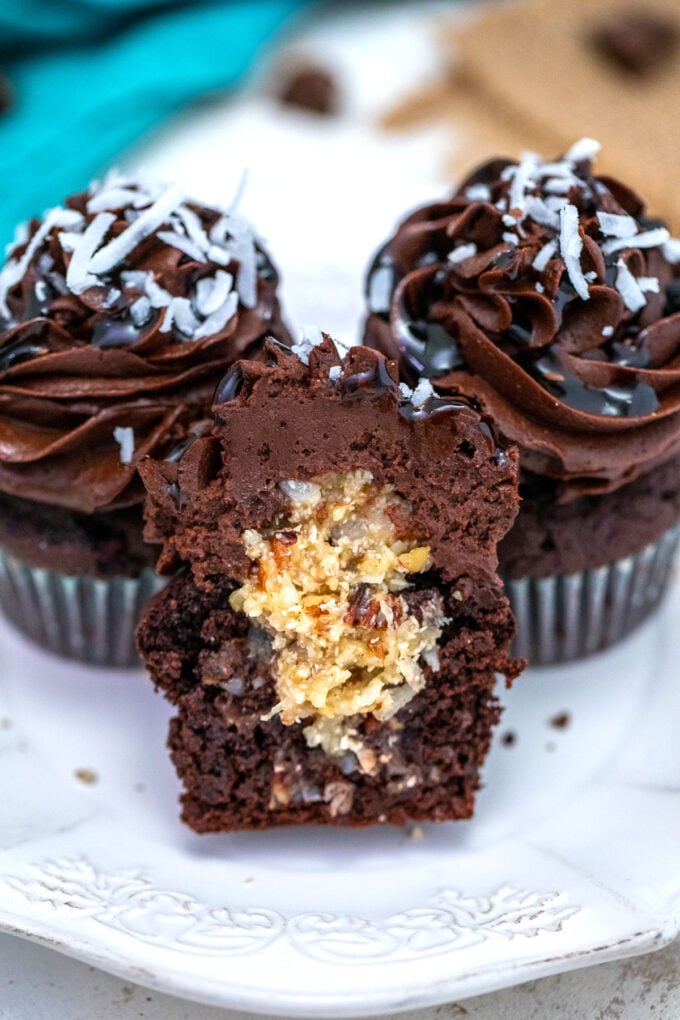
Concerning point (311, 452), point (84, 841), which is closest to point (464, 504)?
point (311, 452)

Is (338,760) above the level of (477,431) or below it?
below

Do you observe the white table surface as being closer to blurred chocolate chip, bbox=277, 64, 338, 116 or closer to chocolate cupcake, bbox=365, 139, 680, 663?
chocolate cupcake, bbox=365, 139, 680, 663

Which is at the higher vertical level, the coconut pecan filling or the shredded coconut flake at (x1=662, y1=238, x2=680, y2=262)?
the shredded coconut flake at (x1=662, y1=238, x2=680, y2=262)

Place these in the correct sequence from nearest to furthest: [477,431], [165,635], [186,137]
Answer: [477,431] → [165,635] → [186,137]

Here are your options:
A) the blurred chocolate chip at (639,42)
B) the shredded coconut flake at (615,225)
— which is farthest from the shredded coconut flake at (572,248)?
the blurred chocolate chip at (639,42)

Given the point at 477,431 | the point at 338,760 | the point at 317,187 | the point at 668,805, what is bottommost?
the point at 668,805

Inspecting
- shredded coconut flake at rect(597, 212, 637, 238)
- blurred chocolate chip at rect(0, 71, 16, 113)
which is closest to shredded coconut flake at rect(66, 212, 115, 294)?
shredded coconut flake at rect(597, 212, 637, 238)

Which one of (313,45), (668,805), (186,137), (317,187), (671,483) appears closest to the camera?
(668,805)

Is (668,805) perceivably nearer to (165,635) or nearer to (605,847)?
(605,847)
